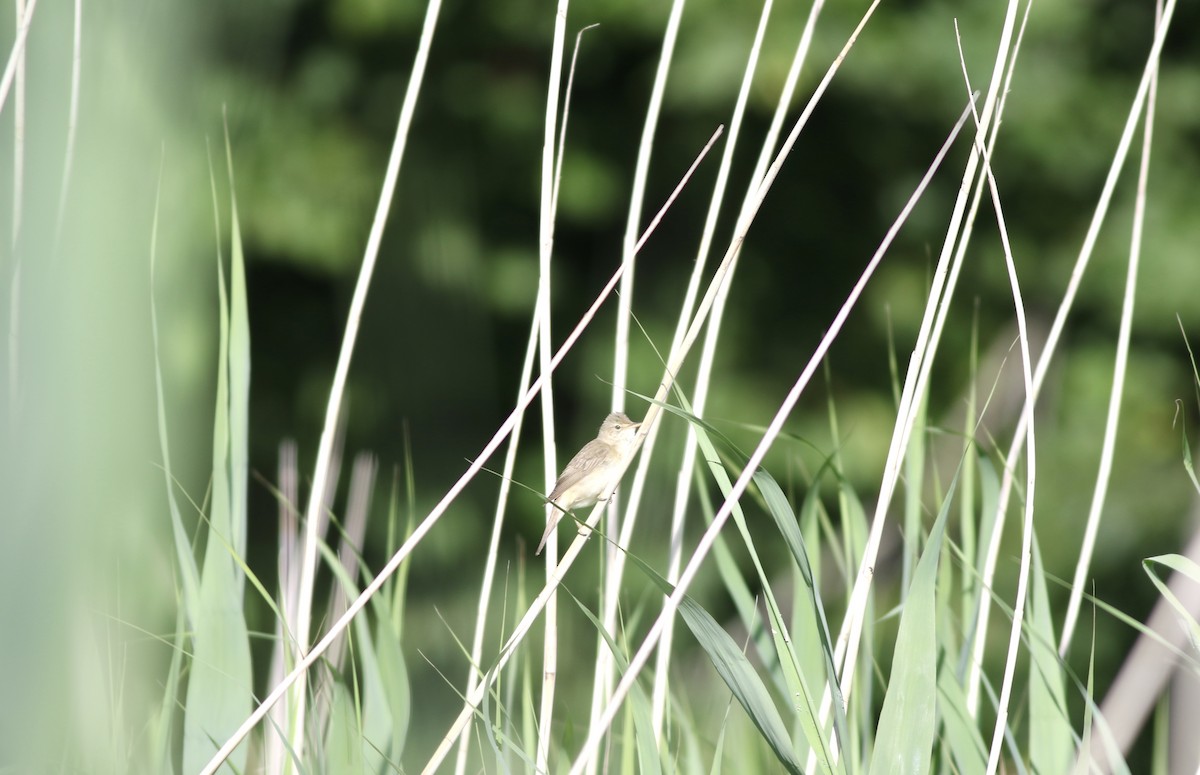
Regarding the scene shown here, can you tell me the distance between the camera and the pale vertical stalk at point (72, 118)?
625 mm

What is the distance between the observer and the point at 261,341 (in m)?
6.81

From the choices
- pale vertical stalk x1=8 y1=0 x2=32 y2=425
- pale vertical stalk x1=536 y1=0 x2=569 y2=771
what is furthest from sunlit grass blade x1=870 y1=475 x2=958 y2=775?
pale vertical stalk x1=8 y1=0 x2=32 y2=425

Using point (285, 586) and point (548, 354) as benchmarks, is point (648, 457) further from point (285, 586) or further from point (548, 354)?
point (285, 586)

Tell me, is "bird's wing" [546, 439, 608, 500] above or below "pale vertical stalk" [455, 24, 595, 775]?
below

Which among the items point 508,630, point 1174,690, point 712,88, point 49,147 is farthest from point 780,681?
point 712,88

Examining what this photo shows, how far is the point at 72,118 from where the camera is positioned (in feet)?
2.15

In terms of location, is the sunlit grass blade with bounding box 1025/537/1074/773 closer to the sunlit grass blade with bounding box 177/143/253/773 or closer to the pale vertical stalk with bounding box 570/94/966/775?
the pale vertical stalk with bounding box 570/94/966/775

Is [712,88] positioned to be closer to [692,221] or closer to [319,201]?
[692,221]

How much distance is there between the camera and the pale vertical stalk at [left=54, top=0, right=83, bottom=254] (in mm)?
625

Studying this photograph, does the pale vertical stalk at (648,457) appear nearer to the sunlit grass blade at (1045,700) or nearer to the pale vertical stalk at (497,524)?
the pale vertical stalk at (497,524)

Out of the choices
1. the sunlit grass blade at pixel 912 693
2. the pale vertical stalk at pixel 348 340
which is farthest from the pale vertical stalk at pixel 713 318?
the pale vertical stalk at pixel 348 340

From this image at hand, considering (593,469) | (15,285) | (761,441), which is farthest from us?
(593,469)

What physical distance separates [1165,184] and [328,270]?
4.78 metres

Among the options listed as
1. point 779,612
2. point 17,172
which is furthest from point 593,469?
point 17,172
